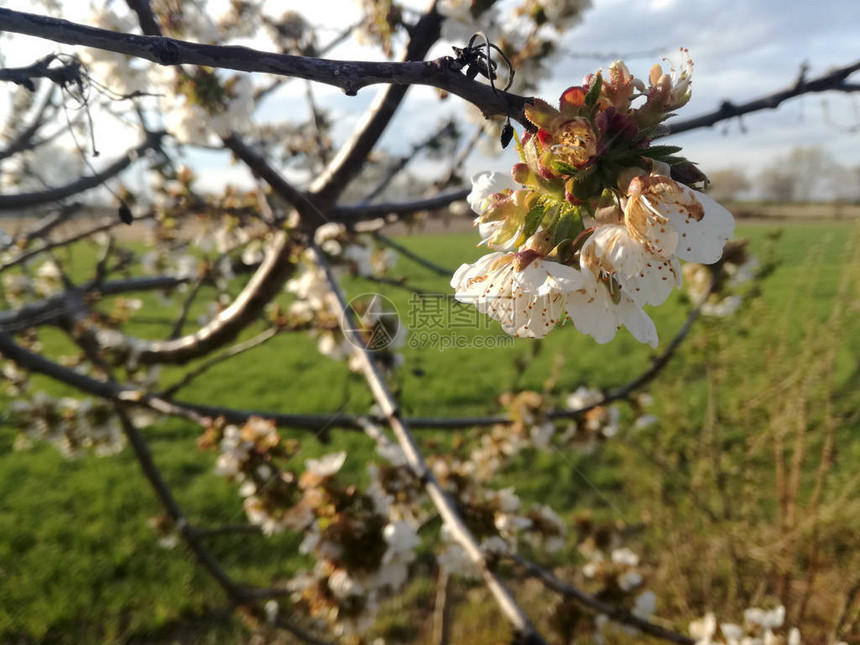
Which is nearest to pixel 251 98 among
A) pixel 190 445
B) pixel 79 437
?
pixel 79 437

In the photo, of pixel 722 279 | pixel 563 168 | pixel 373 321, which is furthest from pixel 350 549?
pixel 722 279

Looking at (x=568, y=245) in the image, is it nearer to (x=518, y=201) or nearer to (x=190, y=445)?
(x=518, y=201)

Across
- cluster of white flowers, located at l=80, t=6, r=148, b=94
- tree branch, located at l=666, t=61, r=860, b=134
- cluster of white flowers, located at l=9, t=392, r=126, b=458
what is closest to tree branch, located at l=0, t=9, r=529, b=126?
tree branch, located at l=666, t=61, r=860, b=134

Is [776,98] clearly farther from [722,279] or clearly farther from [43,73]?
[43,73]

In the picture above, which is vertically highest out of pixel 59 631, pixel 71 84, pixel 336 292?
pixel 71 84

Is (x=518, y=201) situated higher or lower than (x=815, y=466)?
higher

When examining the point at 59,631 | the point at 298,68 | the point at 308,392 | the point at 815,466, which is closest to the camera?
the point at 298,68

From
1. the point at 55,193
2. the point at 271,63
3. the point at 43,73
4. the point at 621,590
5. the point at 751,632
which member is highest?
the point at 55,193
